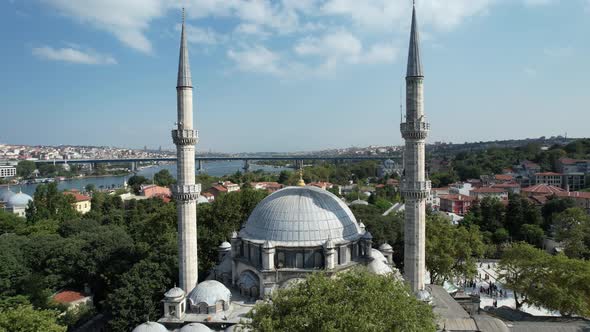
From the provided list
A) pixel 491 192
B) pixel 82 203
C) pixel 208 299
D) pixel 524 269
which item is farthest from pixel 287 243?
pixel 82 203

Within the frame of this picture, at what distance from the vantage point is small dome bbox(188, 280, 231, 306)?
20.3 m

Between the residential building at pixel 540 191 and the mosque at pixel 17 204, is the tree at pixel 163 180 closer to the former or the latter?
the mosque at pixel 17 204

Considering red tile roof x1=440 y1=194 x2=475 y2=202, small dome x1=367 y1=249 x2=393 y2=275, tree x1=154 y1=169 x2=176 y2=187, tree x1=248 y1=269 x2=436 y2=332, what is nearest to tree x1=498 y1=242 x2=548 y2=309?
small dome x1=367 y1=249 x2=393 y2=275

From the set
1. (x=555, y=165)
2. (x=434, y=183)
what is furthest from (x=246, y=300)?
(x=555, y=165)

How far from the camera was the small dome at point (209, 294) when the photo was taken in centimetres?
2031

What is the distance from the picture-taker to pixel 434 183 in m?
83.3

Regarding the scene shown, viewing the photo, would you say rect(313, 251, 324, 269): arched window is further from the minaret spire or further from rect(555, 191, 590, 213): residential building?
rect(555, 191, 590, 213): residential building

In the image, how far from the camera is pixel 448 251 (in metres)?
29.4

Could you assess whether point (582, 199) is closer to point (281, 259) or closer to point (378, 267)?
point (378, 267)

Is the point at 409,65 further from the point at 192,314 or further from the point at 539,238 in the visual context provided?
the point at 539,238

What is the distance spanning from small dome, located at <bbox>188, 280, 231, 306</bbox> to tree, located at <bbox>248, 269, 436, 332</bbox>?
6687 mm

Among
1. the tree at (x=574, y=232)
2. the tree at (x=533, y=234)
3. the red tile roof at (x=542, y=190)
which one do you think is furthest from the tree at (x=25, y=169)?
the tree at (x=574, y=232)

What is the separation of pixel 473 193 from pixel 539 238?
22.3 meters

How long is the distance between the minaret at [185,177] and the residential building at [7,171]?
477 feet
